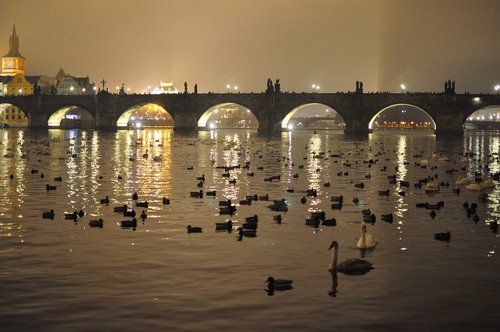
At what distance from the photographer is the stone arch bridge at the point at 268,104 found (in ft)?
407

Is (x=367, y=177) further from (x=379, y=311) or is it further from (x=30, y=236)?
(x=379, y=311)

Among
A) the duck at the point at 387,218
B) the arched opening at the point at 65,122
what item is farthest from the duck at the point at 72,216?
the arched opening at the point at 65,122

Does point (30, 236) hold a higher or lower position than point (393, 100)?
lower

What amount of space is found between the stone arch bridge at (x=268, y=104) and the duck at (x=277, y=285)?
113 m

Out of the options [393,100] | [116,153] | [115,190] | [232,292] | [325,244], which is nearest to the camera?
[232,292]

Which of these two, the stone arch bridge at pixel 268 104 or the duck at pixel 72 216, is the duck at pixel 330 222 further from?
the stone arch bridge at pixel 268 104

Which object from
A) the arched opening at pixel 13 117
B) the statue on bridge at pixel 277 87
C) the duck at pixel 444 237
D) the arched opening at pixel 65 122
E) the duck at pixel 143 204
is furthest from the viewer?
the arched opening at pixel 13 117

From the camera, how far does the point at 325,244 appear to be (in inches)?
834

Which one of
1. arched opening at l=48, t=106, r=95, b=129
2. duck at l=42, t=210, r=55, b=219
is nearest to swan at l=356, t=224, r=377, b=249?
duck at l=42, t=210, r=55, b=219

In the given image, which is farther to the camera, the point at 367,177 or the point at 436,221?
the point at 367,177

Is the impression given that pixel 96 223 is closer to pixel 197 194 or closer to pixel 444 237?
pixel 197 194

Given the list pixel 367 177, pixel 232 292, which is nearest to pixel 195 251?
pixel 232 292

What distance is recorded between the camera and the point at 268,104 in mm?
138250

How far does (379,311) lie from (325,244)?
6416 millimetres
